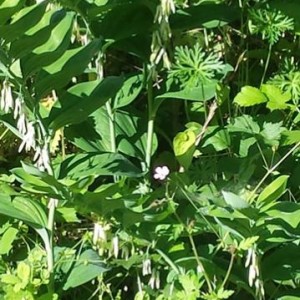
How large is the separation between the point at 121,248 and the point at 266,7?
0.58 m

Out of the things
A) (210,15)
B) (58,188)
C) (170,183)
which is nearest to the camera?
(58,188)

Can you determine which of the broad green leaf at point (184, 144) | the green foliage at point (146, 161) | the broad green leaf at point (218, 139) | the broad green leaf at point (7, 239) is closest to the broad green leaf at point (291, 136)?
the green foliage at point (146, 161)

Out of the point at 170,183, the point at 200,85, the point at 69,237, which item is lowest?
the point at 69,237

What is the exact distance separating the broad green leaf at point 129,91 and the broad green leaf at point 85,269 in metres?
0.31

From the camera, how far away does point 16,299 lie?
1.56 meters

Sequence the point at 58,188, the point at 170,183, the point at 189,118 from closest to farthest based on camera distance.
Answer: the point at 58,188 < the point at 170,183 < the point at 189,118

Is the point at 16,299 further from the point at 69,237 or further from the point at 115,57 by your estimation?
the point at 115,57

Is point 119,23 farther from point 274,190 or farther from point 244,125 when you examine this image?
point 274,190

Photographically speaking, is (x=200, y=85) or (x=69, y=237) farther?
(x=69, y=237)

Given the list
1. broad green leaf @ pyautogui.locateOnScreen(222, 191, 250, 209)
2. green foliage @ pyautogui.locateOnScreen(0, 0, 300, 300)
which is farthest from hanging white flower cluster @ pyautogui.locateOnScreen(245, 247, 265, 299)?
broad green leaf @ pyautogui.locateOnScreen(222, 191, 250, 209)

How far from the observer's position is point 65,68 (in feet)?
5.01

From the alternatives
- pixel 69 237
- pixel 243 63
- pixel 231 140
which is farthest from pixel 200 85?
pixel 69 237

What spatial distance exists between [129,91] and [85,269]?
37 centimetres

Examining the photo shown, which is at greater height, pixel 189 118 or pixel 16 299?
pixel 189 118
